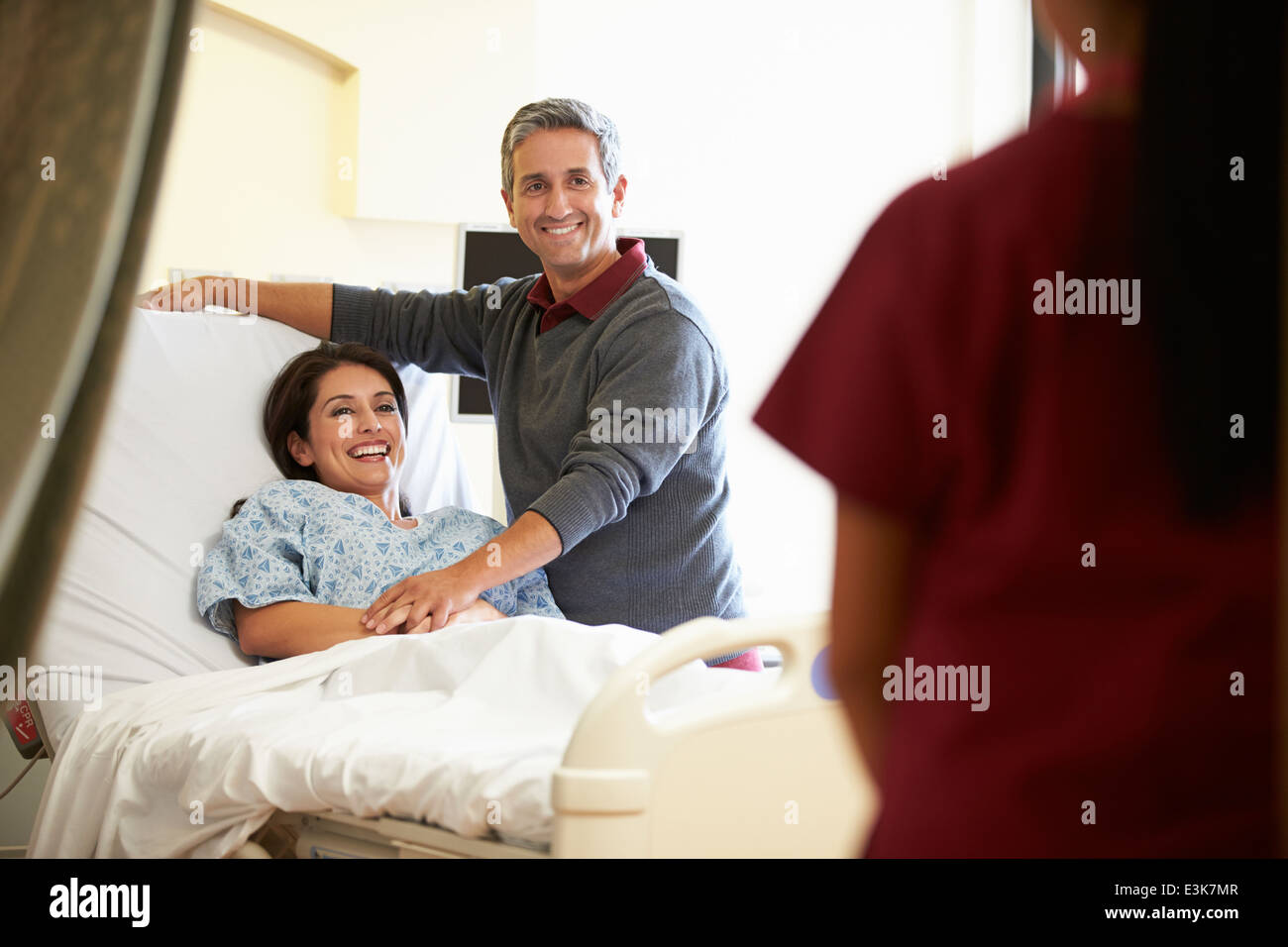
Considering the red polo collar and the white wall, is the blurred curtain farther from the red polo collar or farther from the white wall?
the white wall

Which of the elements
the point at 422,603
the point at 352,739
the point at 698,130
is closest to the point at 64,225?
the point at 352,739

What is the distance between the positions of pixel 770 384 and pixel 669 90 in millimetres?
3913

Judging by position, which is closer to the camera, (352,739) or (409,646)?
(352,739)

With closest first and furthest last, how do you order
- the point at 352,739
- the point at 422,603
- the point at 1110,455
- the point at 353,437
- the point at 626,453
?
the point at 1110,455 < the point at 352,739 < the point at 422,603 < the point at 626,453 < the point at 353,437

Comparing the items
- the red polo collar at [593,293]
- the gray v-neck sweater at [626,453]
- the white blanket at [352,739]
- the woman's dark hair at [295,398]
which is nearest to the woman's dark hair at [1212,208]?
the white blanket at [352,739]

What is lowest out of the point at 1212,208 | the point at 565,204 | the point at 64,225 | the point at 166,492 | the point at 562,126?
the point at 166,492

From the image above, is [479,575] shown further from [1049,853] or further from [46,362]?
[1049,853]

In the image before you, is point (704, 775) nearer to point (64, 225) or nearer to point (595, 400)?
point (64, 225)

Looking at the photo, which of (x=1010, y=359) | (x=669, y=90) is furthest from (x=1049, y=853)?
(x=669, y=90)

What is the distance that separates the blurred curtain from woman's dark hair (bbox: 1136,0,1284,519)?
0.87 meters

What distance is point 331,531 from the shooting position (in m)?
1.90

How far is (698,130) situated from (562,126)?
2279 millimetres
